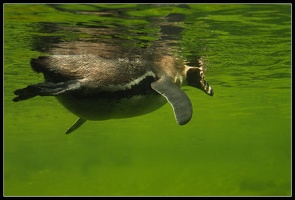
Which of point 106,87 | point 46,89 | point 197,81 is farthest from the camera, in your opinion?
point 197,81

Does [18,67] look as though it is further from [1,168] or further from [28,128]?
[28,128]

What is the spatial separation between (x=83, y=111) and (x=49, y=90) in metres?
1.00

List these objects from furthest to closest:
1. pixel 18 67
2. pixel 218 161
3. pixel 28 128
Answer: pixel 218 161, pixel 28 128, pixel 18 67

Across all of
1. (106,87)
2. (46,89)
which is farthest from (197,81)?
(46,89)

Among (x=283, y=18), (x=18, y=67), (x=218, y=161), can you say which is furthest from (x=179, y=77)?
(x=218, y=161)

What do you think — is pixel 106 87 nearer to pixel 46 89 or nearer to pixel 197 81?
pixel 46 89

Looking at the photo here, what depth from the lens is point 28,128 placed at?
37781 mm

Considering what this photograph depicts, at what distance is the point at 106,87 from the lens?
583cm

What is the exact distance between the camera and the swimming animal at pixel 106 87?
568 cm

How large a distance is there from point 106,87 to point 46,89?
1018mm

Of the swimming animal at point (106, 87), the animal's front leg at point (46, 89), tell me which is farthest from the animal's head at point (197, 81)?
the animal's front leg at point (46, 89)

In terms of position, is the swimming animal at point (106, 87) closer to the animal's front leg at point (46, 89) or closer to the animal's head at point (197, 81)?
the animal's front leg at point (46, 89)

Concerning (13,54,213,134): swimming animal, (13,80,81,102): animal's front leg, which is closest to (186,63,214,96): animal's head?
(13,54,213,134): swimming animal

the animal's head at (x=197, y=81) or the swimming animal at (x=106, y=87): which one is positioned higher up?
the swimming animal at (x=106, y=87)
